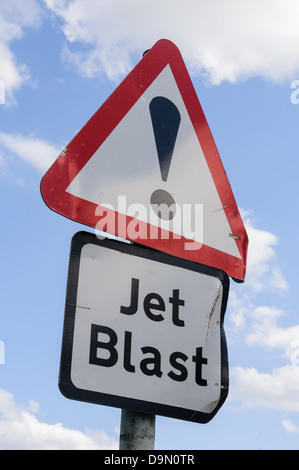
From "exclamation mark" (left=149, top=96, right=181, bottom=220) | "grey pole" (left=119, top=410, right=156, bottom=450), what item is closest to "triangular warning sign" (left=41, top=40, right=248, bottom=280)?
"exclamation mark" (left=149, top=96, right=181, bottom=220)

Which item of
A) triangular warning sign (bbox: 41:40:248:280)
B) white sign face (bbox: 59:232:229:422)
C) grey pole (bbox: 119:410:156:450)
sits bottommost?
grey pole (bbox: 119:410:156:450)

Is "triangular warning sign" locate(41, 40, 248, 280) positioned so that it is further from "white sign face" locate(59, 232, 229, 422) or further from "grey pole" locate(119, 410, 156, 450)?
"grey pole" locate(119, 410, 156, 450)

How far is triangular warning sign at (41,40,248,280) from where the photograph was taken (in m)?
1.57

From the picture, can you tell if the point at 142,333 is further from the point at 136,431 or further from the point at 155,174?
the point at 155,174

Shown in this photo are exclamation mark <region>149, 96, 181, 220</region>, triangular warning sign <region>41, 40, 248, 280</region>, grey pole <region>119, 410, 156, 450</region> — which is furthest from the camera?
exclamation mark <region>149, 96, 181, 220</region>

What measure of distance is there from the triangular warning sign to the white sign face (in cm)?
8

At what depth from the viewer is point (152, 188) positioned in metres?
1.69

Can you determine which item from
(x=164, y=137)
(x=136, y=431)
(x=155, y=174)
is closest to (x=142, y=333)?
(x=136, y=431)

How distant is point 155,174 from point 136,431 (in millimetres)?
743

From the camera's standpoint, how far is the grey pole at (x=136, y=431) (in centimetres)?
136

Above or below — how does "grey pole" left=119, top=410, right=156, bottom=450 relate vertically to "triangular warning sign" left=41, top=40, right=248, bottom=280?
below

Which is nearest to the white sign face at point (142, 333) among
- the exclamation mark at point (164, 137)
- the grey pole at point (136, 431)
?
the grey pole at point (136, 431)

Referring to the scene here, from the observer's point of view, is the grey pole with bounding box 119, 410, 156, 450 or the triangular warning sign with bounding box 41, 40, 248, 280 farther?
the triangular warning sign with bounding box 41, 40, 248, 280

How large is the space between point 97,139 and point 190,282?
1.62ft
